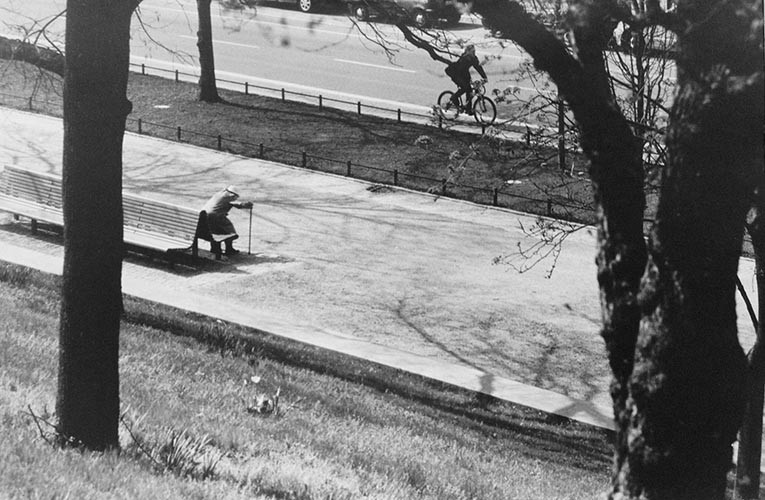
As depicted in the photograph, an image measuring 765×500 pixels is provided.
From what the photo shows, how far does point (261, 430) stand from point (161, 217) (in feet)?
27.5

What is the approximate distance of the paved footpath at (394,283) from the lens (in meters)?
12.2

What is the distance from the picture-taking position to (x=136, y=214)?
52.9 feet

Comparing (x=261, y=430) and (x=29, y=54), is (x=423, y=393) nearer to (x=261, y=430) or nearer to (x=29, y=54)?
(x=261, y=430)

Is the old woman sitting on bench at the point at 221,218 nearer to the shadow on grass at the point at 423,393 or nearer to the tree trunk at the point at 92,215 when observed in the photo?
the shadow on grass at the point at 423,393

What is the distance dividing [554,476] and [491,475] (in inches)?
33.1

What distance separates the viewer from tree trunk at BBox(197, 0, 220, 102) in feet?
79.4

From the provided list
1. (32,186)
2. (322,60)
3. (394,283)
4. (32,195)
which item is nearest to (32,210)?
(32,195)

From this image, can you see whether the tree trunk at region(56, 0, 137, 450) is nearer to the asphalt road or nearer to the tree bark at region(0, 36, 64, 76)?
the tree bark at region(0, 36, 64, 76)

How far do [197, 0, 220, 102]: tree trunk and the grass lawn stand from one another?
41.2 ft

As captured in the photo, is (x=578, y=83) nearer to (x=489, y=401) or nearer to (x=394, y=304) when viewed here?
(x=489, y=401)

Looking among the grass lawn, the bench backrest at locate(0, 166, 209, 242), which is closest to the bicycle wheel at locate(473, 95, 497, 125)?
the grass lawn

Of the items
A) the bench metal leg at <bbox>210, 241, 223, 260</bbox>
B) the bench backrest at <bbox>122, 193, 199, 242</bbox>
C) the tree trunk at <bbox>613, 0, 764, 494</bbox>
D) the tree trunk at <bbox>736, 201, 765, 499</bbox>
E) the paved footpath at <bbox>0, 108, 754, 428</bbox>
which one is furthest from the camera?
the bench metal leg at <bbox>210, 241, 223, 260</bbox>

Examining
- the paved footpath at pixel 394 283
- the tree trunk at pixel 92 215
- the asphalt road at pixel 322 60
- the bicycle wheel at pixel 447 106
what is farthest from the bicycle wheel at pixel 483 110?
the tree trunk at pixel 92 215

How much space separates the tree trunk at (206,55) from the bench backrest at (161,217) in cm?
882
